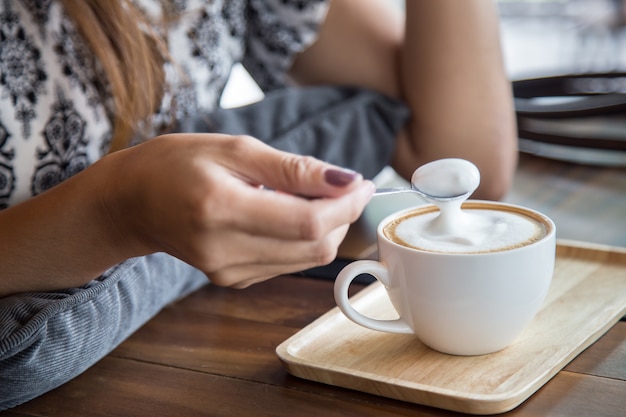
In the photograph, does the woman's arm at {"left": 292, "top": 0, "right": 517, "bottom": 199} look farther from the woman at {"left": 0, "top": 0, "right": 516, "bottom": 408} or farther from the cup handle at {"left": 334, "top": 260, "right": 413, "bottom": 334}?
the cup handle at {"left": 334, "top": 260, "right": 413, "bottom": 334}

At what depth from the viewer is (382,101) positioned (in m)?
1.17

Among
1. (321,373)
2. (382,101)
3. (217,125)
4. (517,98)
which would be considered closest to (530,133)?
(517,98)

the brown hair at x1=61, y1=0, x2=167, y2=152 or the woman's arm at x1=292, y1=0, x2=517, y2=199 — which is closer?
the brown hair at x1=61, y1=0, x2=167, y2=152

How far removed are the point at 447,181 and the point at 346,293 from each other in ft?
0.40

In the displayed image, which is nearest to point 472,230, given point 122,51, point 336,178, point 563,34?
point 336,178

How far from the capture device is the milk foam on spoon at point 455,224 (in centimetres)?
59

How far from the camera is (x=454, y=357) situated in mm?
599

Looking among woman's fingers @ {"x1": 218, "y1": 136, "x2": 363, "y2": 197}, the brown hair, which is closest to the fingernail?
woman's fingers @ {"x1": 218, "y1": 136, "x2": 363, "y2": 197}

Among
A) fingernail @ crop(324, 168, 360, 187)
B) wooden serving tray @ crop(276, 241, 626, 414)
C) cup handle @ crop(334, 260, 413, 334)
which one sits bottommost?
wooden serving tray @ crop(276, 241, 626, 414)

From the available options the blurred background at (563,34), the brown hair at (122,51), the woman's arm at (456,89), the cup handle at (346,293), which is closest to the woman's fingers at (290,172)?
the cup handle at (346,293)

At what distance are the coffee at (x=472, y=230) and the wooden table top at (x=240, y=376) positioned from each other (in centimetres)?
11

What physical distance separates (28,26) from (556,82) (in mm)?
1000

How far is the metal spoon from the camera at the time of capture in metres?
0.60

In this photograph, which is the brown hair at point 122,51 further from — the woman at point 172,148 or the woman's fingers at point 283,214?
the woman's fingers at point 283,214
